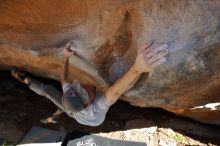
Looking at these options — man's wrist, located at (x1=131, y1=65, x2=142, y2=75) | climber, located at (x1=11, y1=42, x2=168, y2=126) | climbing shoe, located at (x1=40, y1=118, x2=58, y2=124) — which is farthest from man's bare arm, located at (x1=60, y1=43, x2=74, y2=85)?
climbing shoe, located at (x1=40, y1=118, x2=58, y2=124)

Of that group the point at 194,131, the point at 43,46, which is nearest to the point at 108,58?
the point at 43,46

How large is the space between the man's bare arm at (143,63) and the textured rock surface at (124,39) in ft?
0.35

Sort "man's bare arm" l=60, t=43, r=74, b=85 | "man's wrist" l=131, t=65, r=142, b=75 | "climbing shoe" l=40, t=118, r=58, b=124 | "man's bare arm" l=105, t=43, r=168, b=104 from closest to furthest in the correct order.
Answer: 1. "man's bare arm" l=105, t=43, r=168, b=104
2. "man's wrist" l=131, t=65, r=142, b=75
3. "man's bare arm" l=60, t=43, r=74, b=85
4. "climbing shoe" l=40, t=118, r=58, b=124

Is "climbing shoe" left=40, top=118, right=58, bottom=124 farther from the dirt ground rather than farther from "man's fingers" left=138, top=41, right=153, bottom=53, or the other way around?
"man's fingers" left=138, top=41, right=153, bottom=53

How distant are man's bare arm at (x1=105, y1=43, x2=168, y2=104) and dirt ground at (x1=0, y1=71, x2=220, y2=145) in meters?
1.47

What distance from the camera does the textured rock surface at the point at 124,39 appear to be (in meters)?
2.65

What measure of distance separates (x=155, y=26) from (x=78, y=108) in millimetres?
810

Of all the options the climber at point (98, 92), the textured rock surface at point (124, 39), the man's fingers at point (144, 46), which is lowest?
the climber at point (98, 92)

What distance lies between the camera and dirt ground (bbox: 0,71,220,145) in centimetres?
418

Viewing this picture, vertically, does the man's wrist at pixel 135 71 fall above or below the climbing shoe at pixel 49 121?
above

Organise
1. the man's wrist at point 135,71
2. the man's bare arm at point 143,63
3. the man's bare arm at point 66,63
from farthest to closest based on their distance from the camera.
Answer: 1. the man's bare arm at point 66,63
2. the man's wrist at point 135,71
3. the man's bare arm at point 143,63

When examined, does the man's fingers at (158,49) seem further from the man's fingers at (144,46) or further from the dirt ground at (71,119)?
the dirt ground at (71,119)

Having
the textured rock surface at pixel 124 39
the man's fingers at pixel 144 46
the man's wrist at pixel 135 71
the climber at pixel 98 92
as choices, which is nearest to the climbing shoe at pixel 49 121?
the textured rock surface at pixel 124 39

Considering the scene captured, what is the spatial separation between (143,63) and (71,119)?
1947 mm
